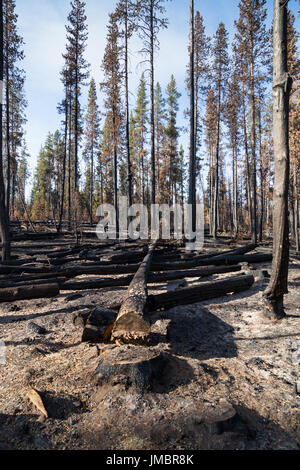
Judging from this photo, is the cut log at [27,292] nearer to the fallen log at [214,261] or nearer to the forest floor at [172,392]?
the forest floor at [172,392]

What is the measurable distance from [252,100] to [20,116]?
22.6 metres

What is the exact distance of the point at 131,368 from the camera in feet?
8.66

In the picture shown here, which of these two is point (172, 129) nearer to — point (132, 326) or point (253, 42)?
point (253, 42)

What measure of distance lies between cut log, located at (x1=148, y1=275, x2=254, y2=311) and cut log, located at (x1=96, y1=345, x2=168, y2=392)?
1.65m

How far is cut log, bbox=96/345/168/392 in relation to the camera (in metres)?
2.57

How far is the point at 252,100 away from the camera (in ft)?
57.7

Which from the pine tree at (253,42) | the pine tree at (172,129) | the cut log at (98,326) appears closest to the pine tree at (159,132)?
the pine tree at (172,129)

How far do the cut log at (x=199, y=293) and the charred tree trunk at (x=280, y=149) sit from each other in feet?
4.34

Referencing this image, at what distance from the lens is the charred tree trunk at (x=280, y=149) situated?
435cm

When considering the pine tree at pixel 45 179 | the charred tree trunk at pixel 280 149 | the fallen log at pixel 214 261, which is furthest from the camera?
the pine tree at pixel 45 179

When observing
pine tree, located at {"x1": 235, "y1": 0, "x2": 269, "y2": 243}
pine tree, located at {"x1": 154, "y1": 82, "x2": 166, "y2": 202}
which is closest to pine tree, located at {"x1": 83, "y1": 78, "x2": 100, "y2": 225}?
pine tree, located at {"x1": 154, "y1": 82, "x2": 166, "y2": 202}

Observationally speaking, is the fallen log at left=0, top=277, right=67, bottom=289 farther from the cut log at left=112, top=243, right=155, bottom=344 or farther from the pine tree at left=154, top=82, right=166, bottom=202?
the pine tree at left=154, top=82, right=166, bottom=202

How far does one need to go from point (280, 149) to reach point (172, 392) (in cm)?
407
